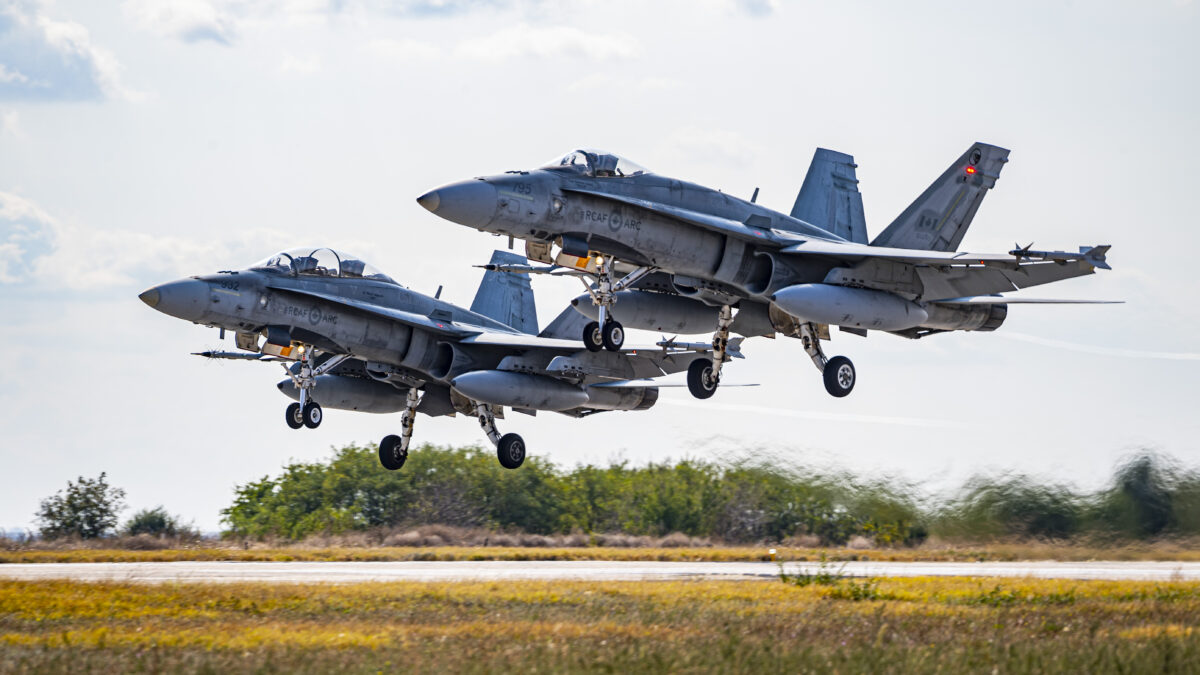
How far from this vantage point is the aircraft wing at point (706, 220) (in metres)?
20.6

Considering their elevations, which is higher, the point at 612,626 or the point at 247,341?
A: the point at 247,341

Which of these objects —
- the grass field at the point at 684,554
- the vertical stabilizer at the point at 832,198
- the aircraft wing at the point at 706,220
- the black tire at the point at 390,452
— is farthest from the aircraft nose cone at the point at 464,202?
the black tire at the point at 390,452

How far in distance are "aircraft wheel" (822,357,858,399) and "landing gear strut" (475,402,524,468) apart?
8.91 metres

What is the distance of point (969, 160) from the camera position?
24.0 m

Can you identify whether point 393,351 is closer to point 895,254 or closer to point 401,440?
point 401,440

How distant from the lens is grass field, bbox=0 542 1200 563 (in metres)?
23.3

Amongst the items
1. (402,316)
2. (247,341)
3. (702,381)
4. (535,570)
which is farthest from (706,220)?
(247,341)

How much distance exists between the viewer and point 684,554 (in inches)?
1087

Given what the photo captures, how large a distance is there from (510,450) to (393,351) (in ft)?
11.7

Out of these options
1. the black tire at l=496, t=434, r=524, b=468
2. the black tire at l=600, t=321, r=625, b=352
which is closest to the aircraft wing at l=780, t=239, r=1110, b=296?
the black tire at l=600, t=321, r=625, b=352

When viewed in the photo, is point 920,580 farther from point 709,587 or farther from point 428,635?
point 428,635

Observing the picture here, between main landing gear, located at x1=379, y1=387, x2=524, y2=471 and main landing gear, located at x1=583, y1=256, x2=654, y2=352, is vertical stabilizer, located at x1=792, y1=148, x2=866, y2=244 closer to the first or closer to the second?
main landing gear, located at x1=583, y1=256, x2=654, y2=352

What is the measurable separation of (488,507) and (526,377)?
12.5 metres

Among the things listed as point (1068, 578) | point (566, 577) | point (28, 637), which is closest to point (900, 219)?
point (1068, 578)
